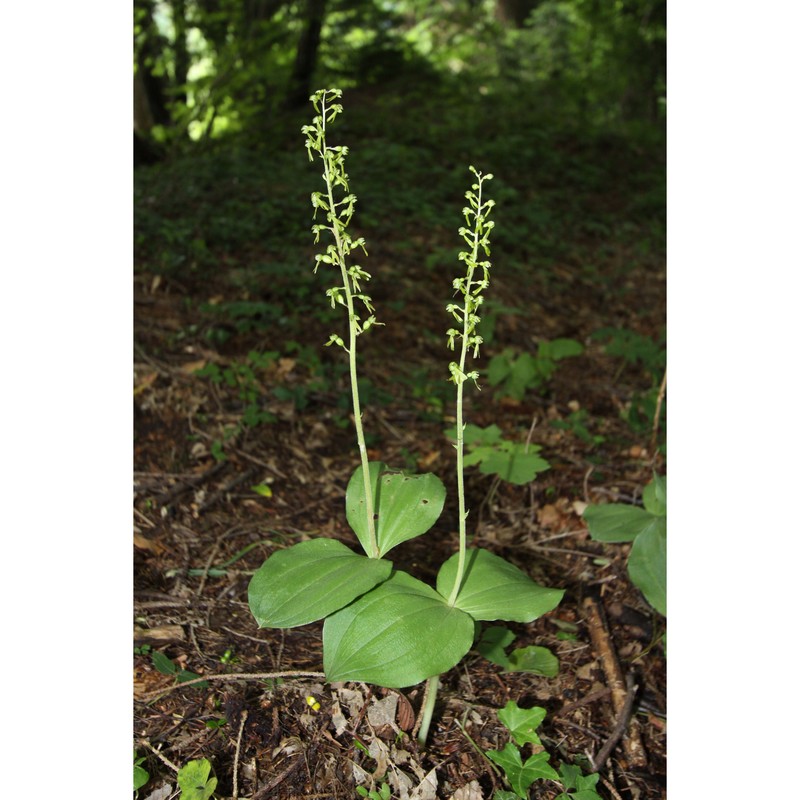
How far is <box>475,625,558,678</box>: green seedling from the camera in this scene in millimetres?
2240

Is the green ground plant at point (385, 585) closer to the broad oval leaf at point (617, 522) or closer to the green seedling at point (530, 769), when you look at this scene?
the green seedling at point (530, 769)

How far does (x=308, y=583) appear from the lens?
6.02 ft

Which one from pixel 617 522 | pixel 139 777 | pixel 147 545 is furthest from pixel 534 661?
pixel 147 545

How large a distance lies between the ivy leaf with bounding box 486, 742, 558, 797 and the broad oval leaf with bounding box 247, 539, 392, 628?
1.74 ft

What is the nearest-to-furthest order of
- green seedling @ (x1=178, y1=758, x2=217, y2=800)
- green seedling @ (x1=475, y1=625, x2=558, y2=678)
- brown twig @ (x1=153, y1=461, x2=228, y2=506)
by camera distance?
1. green seedling @ (x1=178, y1=758, x2=217, y2=800)
2. green seedling @ (x1=475, y1=625, x2=558, y2=678)
3. brown twig @ (x1=153, y1=461, x2=228, y2=506)

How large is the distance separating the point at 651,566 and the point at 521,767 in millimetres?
822

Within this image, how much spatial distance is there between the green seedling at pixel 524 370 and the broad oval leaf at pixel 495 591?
246 centimetres

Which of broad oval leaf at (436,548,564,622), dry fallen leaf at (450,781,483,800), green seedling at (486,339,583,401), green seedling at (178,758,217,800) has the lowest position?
dry fallen leaf at (450,781,483,800)

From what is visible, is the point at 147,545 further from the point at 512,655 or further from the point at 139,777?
the point at 512,655

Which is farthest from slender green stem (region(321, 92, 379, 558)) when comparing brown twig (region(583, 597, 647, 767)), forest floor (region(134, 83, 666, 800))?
brown twig (region(583, 597, 647, 767))

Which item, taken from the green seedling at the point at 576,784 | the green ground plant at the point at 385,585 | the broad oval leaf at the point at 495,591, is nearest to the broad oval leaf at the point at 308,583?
the green ground plant at the point at 385,585

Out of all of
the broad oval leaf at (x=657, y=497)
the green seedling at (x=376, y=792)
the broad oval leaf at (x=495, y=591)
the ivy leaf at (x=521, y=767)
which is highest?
the broad oval leaf at (x=657, y=497)

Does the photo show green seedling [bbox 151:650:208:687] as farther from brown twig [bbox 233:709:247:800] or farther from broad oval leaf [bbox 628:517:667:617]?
broad oval leaf [bbox 628:517:667:617]

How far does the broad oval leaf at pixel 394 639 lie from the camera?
1.67 meters
